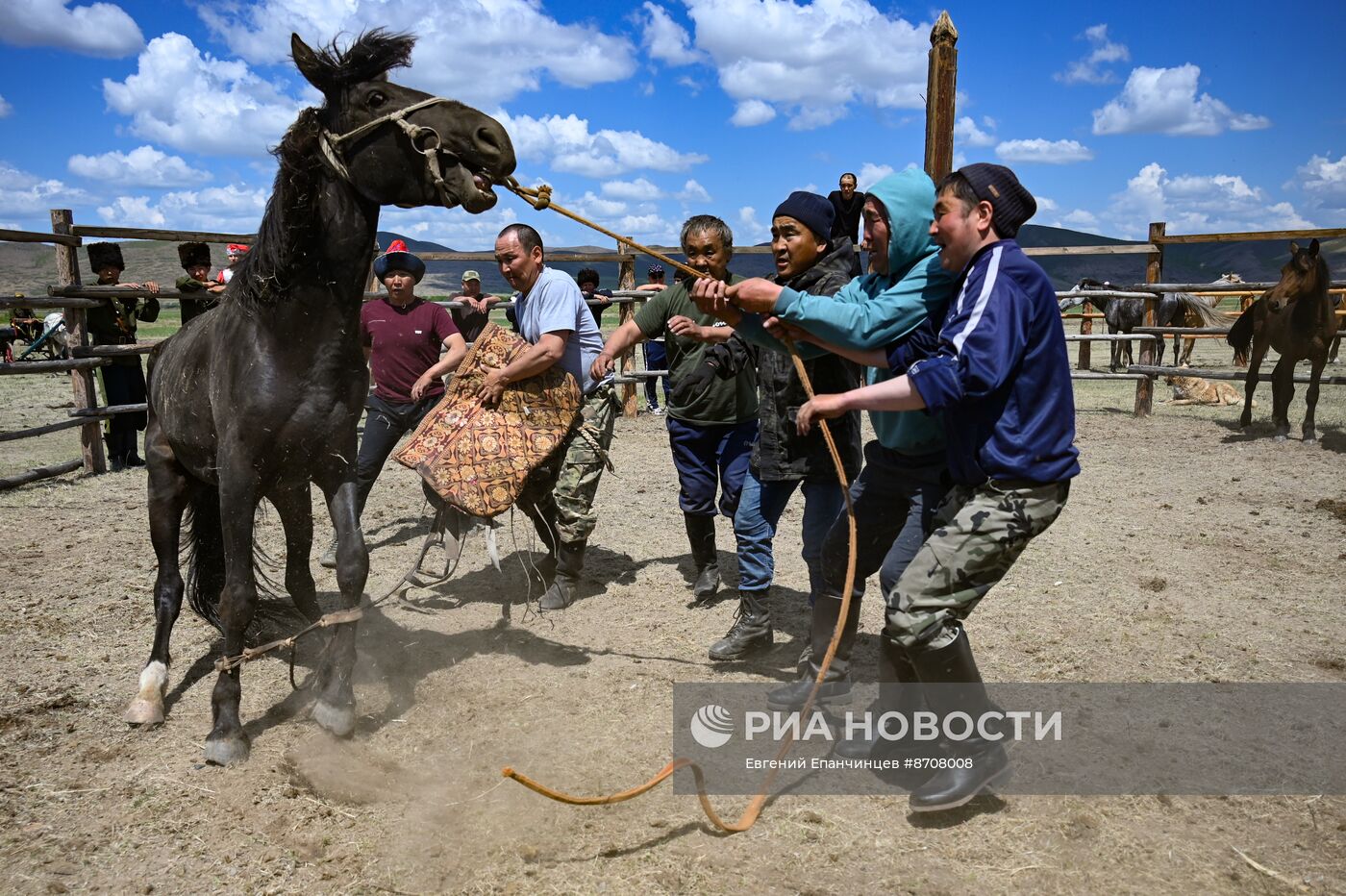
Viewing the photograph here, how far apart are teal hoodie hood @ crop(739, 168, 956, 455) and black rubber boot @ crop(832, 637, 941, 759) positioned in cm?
75

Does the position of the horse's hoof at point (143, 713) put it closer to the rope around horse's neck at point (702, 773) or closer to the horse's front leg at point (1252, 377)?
the rope around horse's neck at point (702, 773)

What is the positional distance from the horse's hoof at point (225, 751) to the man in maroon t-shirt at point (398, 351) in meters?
2.69

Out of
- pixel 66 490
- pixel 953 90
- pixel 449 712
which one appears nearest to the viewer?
pixel 449 712

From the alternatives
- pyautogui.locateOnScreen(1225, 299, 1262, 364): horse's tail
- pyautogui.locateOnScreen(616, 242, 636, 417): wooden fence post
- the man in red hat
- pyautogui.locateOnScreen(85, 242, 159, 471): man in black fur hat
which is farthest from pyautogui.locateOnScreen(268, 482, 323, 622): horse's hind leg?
pyautogui.locateOnScreen(1225, 299, 1262, 364): horse's tail

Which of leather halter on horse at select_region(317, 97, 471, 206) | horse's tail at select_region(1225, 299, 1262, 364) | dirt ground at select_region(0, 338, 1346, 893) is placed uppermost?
leather halter on horse at select_region(317, 97, 471, 206)

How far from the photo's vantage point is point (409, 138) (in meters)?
3.33

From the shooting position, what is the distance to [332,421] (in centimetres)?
360

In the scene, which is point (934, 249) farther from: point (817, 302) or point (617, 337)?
point (617, 337)

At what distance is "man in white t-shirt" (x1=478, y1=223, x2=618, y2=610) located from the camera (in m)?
4.48

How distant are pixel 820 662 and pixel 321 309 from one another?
94.8 inches

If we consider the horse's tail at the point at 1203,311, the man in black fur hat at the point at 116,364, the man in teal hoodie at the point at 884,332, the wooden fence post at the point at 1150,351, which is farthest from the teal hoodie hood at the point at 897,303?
the horse's tail at the point at 1203,311

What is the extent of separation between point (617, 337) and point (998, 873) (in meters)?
3.27

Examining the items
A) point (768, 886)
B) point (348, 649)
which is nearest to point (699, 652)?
point (348, 649)

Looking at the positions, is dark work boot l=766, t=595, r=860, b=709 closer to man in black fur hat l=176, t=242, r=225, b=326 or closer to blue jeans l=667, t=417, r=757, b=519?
blue jeans l=667, t=417, r=757, b=519
